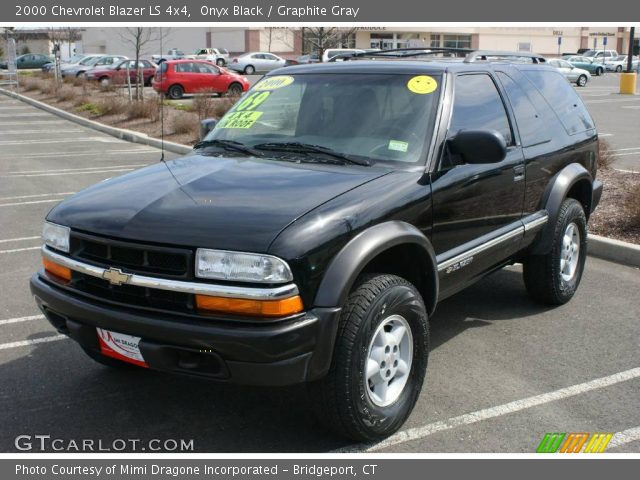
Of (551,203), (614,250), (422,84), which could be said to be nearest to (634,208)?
(614,250)

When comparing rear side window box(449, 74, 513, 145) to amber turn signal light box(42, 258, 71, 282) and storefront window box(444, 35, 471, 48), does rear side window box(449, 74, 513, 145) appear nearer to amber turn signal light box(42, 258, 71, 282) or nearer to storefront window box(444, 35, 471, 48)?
amber turn signal light box(42, 258, 71, 282)

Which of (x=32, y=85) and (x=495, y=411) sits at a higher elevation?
(x=32, y=85)

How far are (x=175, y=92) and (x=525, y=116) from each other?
2348cm

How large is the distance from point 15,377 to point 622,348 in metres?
3.96

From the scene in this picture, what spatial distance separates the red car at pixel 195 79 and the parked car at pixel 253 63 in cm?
1941

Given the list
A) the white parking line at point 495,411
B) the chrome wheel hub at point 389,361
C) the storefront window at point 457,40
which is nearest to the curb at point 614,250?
the white parking line at point 495,411

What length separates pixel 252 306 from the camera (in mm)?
3047

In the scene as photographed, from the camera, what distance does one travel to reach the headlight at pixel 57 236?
3.59m

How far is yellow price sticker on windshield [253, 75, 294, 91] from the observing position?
4820 millimetres

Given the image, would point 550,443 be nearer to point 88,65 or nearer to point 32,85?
point 32,85

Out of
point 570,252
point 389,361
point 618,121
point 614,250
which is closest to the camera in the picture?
point 389,361

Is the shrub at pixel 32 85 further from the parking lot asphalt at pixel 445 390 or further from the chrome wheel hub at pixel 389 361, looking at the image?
the chrome wheel hub at pixel 389 361

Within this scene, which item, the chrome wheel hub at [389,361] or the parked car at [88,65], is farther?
the parked car at [88,65]

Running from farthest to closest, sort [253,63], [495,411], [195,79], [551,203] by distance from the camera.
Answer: [253,63] → [195,79] → [551,203] → [495,411]
